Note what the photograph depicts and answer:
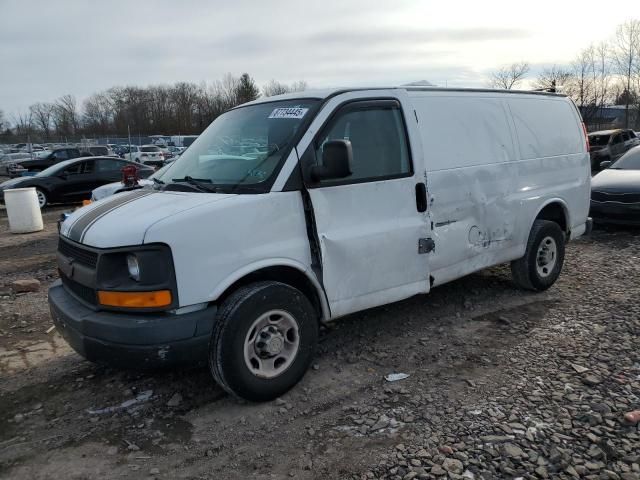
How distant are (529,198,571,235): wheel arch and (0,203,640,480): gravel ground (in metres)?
1.07

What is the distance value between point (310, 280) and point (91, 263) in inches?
57.5

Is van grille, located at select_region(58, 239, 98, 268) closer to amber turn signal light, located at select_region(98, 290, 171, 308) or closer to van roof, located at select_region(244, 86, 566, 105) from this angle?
amber turn signal light, located at select_region(98, 290, 171, 308)

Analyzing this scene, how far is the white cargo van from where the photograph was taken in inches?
124

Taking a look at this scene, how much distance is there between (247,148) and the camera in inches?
154

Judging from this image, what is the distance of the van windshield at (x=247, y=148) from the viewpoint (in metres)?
3.62

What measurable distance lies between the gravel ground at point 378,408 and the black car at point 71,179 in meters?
10.7

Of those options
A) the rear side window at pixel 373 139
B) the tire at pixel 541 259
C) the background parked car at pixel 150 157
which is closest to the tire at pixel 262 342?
the rear side window at pixel 373 139

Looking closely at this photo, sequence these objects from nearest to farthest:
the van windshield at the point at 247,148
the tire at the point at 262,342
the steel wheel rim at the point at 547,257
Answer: the tire at the point at 262,342
the van windshield at the point at 247,148
the steel wheel rim at the point at 547,257

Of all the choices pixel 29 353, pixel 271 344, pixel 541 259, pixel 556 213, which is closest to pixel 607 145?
pixel 556 213

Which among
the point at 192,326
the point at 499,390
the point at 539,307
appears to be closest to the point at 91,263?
the point at 192,326

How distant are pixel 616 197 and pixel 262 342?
7887 millimetres

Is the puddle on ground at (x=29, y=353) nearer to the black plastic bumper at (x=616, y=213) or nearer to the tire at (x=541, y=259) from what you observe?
the tire at (x=541, y=259)

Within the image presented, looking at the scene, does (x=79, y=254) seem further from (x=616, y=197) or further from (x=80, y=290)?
(x=616, y=197)

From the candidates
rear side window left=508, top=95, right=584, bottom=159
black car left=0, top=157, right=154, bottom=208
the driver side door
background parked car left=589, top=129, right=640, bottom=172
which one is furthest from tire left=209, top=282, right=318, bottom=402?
background parked car left=589, top=129, right=640, bottom=172
